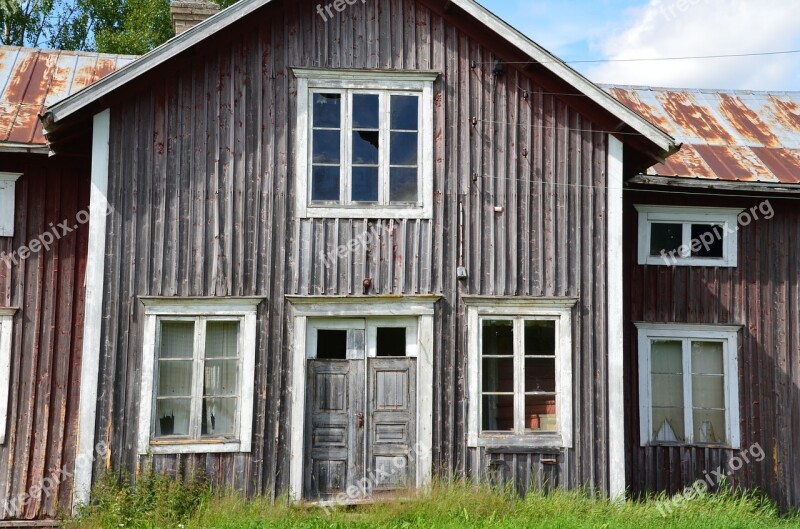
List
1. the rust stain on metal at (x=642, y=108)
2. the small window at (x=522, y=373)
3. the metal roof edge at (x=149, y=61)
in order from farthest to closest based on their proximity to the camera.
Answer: the rust stain on metal at (x=642, y=108), the small window at (x=522, y=373), the metal roof edge at (x=149, y=61)

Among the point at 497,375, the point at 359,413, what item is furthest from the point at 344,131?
the point at 497,375

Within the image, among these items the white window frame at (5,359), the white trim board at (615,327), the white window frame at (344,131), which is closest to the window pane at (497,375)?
the white trim board at (615,327)

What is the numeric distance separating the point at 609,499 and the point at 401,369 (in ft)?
9.79

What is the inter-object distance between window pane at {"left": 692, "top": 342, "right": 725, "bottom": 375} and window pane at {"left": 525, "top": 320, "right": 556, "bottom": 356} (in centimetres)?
281

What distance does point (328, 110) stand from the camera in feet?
32.9

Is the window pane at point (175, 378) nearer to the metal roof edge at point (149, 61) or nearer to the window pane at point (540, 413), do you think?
the metal roof edge at point (149, 61)

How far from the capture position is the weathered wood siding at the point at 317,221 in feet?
31.1

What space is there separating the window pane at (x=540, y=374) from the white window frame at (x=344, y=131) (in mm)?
2270

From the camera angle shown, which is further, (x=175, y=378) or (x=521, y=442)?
(x=521, y=442)

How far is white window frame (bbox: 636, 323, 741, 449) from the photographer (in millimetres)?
11297

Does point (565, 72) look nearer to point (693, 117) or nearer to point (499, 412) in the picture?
point (499, 412)

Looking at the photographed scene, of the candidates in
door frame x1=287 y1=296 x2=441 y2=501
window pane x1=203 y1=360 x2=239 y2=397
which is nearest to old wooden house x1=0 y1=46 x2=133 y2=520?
window pane x1=203 y1=360 x2=239 y2=397

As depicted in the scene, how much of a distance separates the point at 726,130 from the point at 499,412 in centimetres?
655

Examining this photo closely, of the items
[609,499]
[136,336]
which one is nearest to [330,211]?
[136,336]
